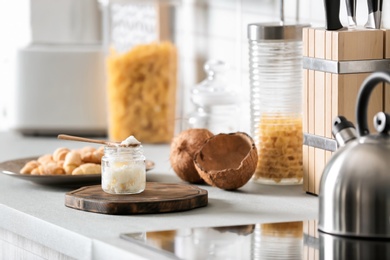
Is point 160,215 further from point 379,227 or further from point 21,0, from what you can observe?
point 21,0

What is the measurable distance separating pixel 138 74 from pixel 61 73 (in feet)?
0.90

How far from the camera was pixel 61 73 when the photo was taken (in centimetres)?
270

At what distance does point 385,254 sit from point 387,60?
19.5 inches

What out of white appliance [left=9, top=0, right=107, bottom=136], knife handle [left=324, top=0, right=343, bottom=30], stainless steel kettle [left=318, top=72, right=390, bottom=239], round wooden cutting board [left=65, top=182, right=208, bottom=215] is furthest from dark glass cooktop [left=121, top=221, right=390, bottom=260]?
white appliance [left=9, top=0, right=107, bottom=136]

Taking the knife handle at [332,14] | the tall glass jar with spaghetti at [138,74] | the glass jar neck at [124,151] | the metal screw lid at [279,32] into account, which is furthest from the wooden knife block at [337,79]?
the tall glass jar with spaghetti at [138,74]

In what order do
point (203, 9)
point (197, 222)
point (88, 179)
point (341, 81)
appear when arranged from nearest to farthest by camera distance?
point (197, 222) → point (341, 81) → point (88, 179) → point (203, 9)

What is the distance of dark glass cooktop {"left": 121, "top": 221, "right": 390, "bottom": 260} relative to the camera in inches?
54.6

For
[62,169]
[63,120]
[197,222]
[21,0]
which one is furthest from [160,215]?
[21,0]

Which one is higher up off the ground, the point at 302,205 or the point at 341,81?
the point at 341,81

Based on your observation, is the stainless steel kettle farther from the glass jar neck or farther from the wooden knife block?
the glass jar neck

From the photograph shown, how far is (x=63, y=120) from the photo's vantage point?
107 inches

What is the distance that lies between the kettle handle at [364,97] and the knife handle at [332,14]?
0.34m

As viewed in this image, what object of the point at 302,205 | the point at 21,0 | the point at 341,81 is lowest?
the point at 302,205

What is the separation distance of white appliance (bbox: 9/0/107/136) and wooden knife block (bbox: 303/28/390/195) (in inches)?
38.0
